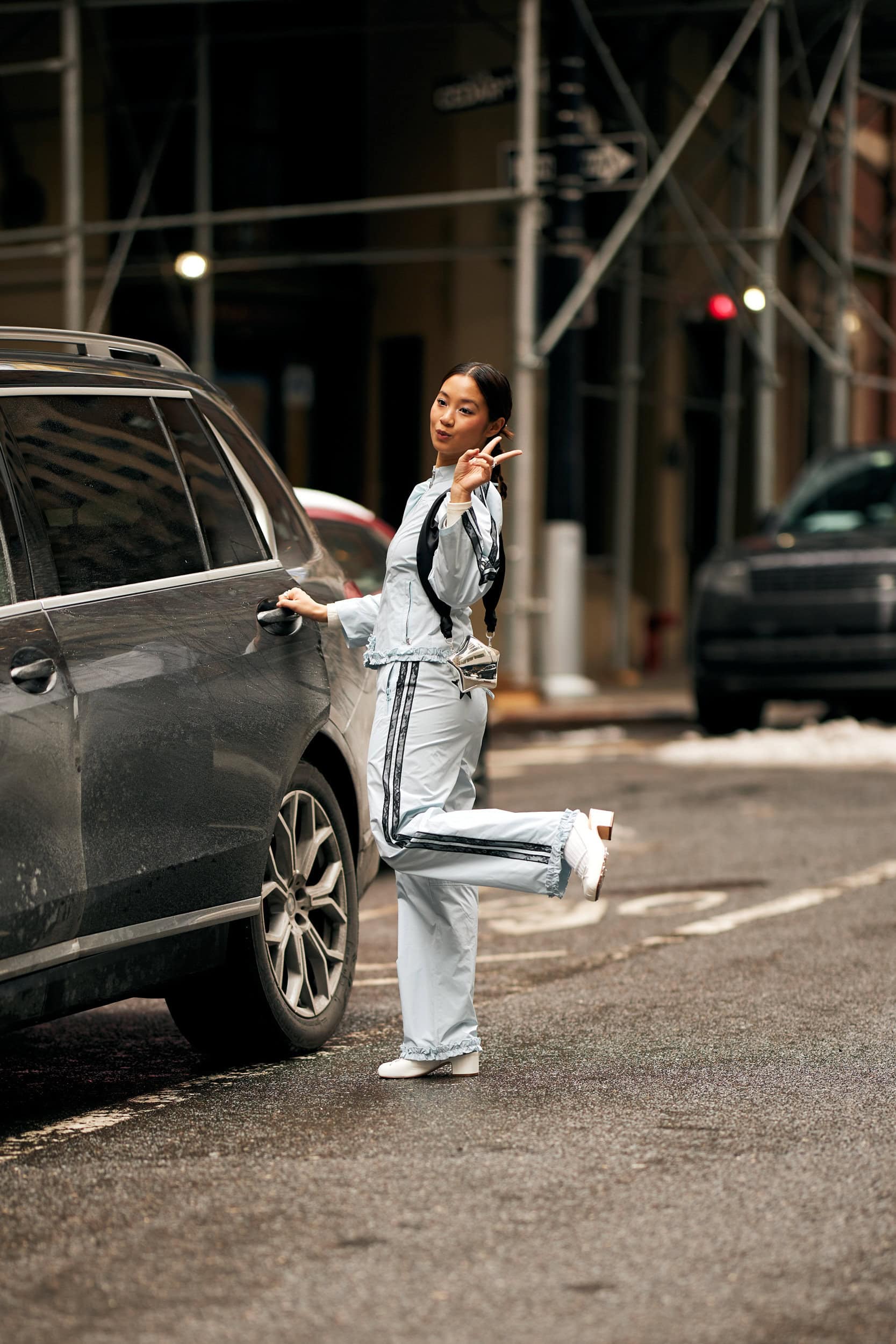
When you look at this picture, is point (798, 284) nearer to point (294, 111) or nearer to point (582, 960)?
point (294, 111)

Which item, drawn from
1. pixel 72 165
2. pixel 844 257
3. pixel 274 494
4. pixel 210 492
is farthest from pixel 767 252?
pixel 210 492

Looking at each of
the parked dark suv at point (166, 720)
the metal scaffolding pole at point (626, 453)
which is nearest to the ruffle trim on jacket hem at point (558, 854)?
the parked dark suv at point (166, 720)

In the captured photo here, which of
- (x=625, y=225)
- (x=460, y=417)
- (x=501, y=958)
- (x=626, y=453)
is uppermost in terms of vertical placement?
(x=625, y=225)

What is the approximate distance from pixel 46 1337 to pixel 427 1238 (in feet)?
2.58

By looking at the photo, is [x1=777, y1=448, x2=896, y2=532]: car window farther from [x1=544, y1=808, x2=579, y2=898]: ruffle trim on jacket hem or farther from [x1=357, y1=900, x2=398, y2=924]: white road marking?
[x1=544, y1=808, x2=579, y2=898]: ruffle trim on jacket hem

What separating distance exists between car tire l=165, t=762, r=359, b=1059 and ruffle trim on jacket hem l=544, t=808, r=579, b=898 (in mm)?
704

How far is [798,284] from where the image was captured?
95.4 feet

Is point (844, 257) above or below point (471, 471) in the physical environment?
above

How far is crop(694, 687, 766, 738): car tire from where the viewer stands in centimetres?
1557

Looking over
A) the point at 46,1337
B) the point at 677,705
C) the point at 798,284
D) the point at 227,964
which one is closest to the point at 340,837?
the point at 227,964

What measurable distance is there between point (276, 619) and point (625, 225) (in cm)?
1302

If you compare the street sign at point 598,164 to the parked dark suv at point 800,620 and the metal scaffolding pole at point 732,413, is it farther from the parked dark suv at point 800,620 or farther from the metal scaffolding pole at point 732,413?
the metal scaffolding pole at point 732,413

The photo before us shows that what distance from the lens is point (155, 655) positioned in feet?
17.5

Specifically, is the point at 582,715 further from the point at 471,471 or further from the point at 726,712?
the point at 471,471
